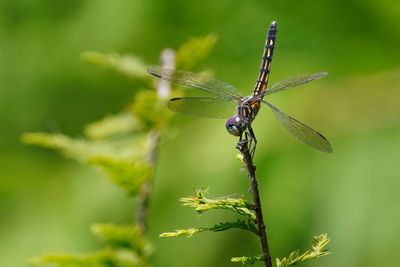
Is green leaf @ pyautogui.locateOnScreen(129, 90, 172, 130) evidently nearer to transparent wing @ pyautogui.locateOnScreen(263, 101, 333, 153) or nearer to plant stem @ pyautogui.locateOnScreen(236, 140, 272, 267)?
transparent wing @ pyautogui.locateOnScreen(263, 101, 333, 153)

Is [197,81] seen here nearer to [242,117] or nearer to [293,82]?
[293,82]

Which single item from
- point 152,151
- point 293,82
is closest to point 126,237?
point 152,151

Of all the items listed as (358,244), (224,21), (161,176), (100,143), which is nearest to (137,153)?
(100,143)

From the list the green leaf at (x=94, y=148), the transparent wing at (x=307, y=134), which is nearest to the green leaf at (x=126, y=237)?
the green leaf at (x=94, y=148)

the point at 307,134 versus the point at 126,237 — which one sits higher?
→ the point at 307,134

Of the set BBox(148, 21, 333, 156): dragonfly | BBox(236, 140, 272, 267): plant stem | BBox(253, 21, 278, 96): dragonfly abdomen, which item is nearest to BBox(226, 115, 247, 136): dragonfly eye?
BBox(148, 21, 333, 156): dragonfly

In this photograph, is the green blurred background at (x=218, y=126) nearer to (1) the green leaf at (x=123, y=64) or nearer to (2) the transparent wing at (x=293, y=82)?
(1) the green leaf at (x=123, y=64)
